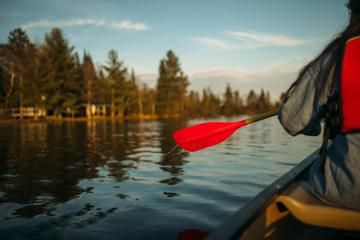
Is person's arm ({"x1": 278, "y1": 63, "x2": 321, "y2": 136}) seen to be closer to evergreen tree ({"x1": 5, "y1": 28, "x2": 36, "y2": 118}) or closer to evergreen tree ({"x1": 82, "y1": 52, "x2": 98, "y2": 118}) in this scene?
evergreen tree ({"x1": 5, "y1": 28, "x2": 36, "y2": 118})

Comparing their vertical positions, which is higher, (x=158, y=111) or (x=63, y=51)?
(x=63, y=51)

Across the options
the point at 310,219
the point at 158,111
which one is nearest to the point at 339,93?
the point at 310,219

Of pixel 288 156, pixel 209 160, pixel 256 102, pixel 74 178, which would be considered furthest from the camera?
pixel 256 102

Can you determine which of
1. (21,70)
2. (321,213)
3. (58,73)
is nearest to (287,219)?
(321,213)

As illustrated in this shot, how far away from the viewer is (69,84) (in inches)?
1833

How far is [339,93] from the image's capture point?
1.87 m

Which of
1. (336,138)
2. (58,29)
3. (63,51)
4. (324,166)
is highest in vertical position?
(58,29)

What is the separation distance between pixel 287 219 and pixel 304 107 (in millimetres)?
1029

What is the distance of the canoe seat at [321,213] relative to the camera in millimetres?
1907

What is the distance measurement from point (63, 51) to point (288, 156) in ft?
140

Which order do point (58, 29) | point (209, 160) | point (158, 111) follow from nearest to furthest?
point (209, 160), point (58, 29), point (158, 111)

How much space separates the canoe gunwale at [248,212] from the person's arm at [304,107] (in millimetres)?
620

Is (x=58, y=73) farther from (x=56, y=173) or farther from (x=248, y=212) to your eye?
(x=248, y=212)

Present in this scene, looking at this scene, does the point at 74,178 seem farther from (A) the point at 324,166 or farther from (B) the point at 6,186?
(A) the point at 324,166
